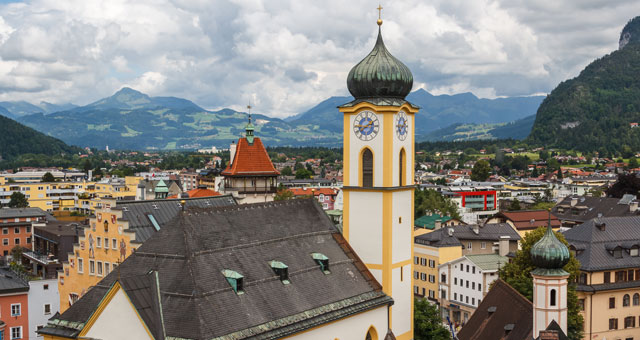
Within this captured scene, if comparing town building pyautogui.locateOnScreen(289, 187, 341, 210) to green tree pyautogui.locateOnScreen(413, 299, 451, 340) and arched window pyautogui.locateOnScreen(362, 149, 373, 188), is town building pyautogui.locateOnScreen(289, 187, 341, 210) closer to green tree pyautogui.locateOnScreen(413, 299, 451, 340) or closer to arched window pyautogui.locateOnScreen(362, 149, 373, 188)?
green tree pyautogui.locateOnScreen(413, 299, 451, 340)

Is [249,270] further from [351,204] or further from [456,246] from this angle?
[456,246]

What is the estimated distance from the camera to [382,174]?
120 ft

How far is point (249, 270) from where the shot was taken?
97.5 feet

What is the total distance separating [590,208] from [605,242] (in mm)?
52801


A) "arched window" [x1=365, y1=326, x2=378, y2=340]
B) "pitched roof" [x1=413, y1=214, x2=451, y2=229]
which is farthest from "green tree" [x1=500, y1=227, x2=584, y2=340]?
"pitched roof" [x1=413, y1=214, x2=451, y2=229]

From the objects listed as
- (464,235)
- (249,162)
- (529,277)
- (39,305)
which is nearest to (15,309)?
(39,305)

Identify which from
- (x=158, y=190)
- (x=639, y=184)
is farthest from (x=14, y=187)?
(x=639, y=184)

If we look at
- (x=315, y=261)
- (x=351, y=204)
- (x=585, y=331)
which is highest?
(x=351, y=204)

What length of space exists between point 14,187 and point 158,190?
113 m

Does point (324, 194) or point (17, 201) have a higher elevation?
point (17, 201)

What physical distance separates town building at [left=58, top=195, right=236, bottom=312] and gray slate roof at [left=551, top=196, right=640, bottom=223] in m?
75.0

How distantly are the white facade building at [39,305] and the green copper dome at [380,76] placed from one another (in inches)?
1284

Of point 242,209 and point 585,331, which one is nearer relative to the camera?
point 242,209

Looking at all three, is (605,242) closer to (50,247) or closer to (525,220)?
(525,220)
